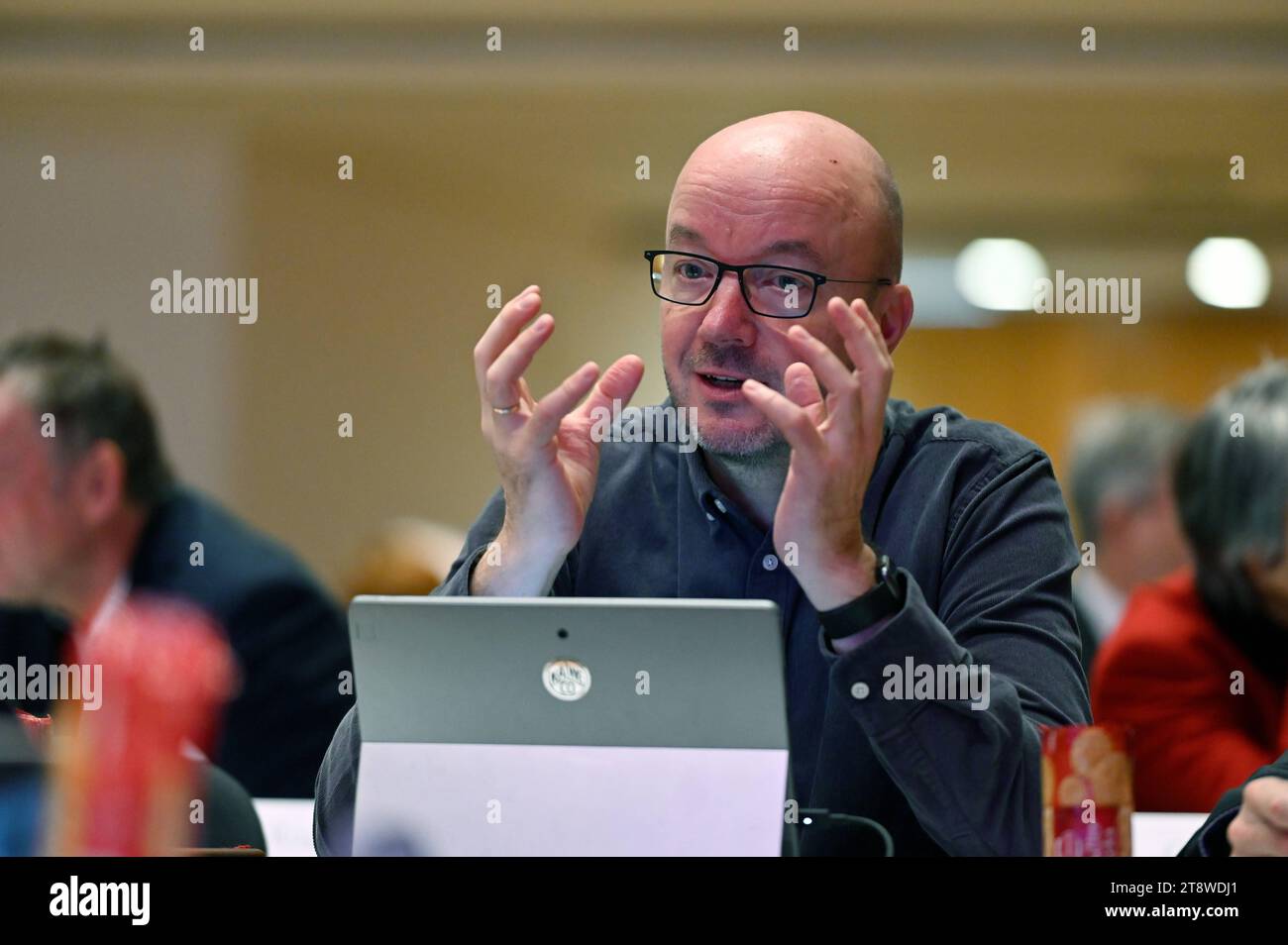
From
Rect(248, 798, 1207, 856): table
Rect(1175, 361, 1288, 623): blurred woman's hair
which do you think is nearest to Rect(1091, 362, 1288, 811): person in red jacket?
Rect(1175, 361, 1288, 623): blurred woman's hair

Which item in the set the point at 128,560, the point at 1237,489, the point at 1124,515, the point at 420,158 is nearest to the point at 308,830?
the point at 128,560

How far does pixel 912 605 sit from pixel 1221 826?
0.35m

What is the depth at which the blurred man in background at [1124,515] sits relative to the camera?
4.26 metres

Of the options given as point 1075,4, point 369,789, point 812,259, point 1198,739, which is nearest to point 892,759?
point 369,789

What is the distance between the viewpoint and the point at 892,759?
141cm

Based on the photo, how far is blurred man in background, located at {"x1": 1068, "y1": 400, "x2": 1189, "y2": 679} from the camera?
4.26m

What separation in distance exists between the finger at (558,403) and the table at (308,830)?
1.88ft

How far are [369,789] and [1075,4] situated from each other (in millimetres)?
4552

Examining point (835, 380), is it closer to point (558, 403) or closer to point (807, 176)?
point (558, 403)

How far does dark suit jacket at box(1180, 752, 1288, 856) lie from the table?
26cm

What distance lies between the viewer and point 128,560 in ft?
10.4

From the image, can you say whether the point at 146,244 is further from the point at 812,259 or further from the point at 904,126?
the point at 812,259

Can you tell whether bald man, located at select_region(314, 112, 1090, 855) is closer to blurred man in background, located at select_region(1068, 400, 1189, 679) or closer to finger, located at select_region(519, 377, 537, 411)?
finger, located at select_region(519, 377, 537, 411)
